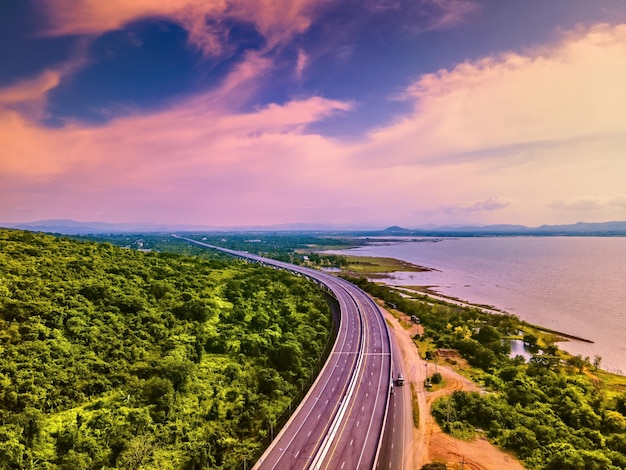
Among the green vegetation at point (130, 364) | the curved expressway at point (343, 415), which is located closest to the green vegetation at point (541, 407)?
the curved expressway at point (343, 415)

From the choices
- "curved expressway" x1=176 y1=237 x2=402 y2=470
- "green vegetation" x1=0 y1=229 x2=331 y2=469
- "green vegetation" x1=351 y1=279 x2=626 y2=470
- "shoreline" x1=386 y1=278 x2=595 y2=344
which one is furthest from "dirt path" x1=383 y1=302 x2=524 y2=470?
"shoreline" x1=386 y1=278 x2=595 y2=344

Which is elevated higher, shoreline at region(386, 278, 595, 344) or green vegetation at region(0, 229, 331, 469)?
green vegetation at region(0, 229, 331, 469)

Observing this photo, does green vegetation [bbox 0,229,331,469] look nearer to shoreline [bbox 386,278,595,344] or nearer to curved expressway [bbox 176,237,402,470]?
curved expressway [bbox 176,237,402,470]

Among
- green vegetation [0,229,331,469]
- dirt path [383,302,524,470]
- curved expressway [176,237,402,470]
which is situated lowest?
dirt path [383,302,524,470]

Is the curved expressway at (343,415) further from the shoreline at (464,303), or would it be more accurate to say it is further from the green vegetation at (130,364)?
the shoreline at (464,303)

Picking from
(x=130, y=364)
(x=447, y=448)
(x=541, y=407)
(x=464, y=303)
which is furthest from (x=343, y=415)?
(x=464, y=303)

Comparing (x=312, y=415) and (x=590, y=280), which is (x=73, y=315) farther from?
(x=590, y=280)

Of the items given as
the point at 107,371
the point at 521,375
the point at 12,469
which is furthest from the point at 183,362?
the point at 521,375
